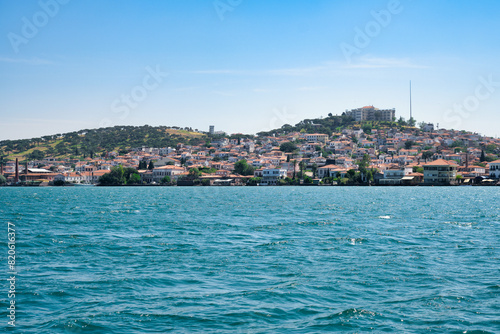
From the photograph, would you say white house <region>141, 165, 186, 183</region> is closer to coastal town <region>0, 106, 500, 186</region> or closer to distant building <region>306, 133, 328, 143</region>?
coastal town <region>0, 106, 500, 186</region>

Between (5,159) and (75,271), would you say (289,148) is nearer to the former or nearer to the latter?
(5,159)

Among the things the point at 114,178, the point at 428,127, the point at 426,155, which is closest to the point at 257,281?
the point at 114,178

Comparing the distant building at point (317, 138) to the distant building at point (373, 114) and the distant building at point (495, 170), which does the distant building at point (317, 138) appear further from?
the distant building at point (495, 170)

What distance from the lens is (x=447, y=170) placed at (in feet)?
312

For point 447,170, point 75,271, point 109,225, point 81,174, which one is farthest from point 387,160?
point 75,271

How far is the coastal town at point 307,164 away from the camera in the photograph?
9991 centimetres

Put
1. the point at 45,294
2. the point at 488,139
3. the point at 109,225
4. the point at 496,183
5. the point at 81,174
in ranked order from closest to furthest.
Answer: the point at 45,294 → the point at 109,225 → the point at 496,183 → the point at 81,174 → the point at 488,139

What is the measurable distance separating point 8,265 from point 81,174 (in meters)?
109

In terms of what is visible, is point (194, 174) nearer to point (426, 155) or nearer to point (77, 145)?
point (426, 155)

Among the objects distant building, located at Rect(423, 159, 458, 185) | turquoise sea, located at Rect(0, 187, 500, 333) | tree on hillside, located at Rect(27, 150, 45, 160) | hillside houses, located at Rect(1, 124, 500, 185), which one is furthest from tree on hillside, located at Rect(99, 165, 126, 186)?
turquoise sea, located at Rect(0, 187, 500, 333)

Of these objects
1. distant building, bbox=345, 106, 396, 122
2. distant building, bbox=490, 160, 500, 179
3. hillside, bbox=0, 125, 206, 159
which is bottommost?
distant building, bbox=490, 160, 500, 179

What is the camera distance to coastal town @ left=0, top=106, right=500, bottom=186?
99.9 m

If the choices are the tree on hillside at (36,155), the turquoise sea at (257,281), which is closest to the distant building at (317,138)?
the tree on hillside at (36,155)

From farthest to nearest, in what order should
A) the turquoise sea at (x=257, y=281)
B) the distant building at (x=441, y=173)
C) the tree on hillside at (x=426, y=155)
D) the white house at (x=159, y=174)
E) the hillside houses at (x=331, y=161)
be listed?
the tree on hillside at (x=426, y=155)
the white house at (x=159, y=174)
the hillside houses at (x=331, y=161)
the distant building at (x=441, y=173)
the turquoise sea at (x=257, y=281)
